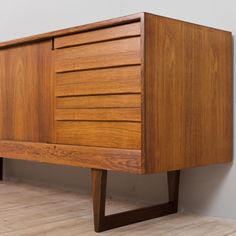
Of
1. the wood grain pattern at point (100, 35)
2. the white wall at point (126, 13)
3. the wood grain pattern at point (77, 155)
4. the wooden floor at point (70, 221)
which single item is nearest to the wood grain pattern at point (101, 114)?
the wood grain pattern at point (77, 155)

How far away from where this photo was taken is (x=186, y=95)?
4.89 ft

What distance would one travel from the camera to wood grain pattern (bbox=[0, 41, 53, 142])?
5.68 feet

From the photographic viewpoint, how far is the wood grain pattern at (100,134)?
4.58ft

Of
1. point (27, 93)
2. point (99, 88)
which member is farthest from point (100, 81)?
point (27, 93)

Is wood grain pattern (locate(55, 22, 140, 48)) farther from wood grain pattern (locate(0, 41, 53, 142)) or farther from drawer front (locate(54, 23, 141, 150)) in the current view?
wood grain pattern (locate(0, 41, 53, 142))

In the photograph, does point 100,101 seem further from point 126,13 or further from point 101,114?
point 126,13

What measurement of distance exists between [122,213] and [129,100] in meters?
0.43

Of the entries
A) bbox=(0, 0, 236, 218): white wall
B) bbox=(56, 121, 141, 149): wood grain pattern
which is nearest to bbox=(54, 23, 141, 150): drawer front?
bbox=(56, 121, 141, 149): wood grain pattern

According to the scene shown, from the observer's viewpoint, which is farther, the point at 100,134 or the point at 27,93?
the point at 27,93

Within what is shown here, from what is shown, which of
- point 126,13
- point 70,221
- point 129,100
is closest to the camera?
point 129,100

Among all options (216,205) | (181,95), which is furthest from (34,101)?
(216,205)

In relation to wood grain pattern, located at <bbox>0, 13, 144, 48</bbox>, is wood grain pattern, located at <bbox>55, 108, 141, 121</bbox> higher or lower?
lower

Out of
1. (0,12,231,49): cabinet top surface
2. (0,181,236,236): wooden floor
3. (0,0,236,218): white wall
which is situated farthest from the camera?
(0,0,236,218): white wall

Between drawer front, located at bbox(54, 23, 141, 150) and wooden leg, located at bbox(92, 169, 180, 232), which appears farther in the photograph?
wooden leg, located at bbox(92, 169, 180, 232)
